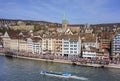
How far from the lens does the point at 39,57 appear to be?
190 ft

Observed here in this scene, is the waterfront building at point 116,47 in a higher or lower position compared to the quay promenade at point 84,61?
higher

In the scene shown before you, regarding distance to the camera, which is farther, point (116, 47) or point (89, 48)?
point (89, 48)

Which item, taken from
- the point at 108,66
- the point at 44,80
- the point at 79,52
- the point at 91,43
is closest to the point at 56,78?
the point at 44,80

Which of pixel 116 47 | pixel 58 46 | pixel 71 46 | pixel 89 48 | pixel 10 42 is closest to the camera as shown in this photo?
pixel 116 47

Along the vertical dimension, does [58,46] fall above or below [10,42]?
below

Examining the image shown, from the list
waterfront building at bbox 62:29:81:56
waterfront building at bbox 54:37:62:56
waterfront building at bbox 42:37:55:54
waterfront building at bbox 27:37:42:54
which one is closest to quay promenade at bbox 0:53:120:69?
waterfront building at bbox 62:29:81:56

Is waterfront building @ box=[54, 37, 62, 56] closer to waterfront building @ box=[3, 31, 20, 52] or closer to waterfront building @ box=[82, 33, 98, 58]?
waterfront building @ box=[82, 33, 98, 58]

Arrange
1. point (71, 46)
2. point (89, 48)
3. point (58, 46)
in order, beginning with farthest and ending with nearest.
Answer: point (58, 46) < point (71, 46) < point (89, 48)

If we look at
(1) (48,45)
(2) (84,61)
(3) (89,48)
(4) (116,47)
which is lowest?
(2) (84,61)

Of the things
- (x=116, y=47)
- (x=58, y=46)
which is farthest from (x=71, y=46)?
(x=116, y=47)

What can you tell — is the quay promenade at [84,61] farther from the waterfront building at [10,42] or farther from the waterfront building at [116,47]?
the waterfront building at [10,42]

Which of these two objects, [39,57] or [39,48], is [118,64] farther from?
[39,48]

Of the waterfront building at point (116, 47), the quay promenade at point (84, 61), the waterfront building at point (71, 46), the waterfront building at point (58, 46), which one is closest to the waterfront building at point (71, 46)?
the waterfront building at point (71, 46)

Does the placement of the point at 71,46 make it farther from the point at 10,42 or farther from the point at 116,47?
the point at 10,42
